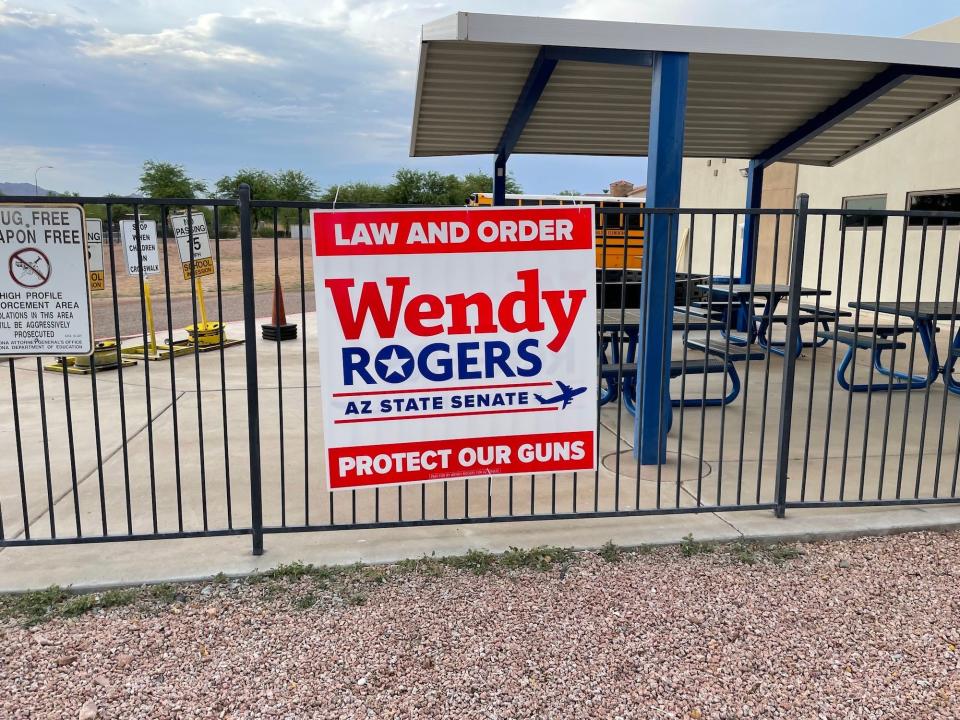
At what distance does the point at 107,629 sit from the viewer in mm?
2977

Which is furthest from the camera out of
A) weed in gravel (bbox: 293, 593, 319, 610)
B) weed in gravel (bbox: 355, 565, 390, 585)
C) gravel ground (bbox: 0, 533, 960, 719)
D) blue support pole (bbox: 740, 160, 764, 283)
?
blue support pole (bbox: 740, 160, 764, 283)

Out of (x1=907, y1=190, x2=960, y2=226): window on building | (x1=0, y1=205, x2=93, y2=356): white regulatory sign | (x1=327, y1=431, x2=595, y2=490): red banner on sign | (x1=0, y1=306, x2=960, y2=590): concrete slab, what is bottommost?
(x1=0, y1=306, x2=960, y2=590): concrete slab

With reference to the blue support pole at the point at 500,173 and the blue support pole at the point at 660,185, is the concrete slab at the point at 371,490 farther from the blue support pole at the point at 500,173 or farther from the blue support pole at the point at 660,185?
the blue support pole at the point at 500,173

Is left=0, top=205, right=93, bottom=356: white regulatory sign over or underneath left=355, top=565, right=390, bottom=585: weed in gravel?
over

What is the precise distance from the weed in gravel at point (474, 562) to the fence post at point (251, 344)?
0.95 m

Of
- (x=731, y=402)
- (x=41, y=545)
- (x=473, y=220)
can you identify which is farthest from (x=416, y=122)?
(x=41, y=545)

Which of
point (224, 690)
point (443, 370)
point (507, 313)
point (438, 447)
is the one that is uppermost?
point (507, 313)

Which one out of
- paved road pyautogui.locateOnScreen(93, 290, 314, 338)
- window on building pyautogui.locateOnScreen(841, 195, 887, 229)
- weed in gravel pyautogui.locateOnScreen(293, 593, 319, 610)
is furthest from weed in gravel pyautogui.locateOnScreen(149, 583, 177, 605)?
window on building pyautogui.locateOnScreen(841, 195, 887, 229)

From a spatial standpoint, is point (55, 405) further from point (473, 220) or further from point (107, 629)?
point (473, 220)

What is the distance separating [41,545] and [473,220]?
106 inches

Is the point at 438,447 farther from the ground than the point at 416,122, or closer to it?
closer to it

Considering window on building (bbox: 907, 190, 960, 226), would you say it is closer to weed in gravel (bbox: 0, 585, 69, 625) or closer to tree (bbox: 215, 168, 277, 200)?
weed in gravel (bbox: 0, 585, 69, 625)

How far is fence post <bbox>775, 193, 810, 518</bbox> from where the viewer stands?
383 centimetres

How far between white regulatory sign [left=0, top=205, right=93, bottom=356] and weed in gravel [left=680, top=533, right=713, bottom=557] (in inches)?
120
